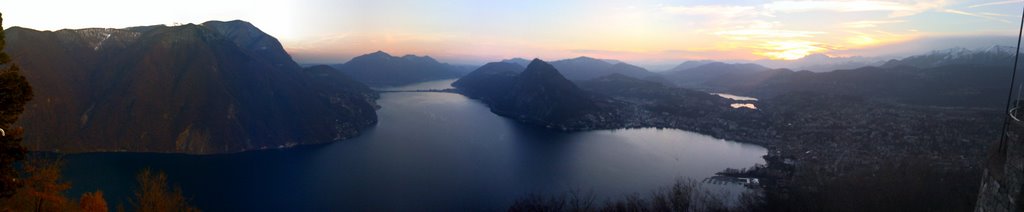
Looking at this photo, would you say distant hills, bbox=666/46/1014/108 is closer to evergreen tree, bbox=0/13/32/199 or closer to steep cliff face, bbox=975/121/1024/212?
steep cliff face, bbox=975/121/1024/212

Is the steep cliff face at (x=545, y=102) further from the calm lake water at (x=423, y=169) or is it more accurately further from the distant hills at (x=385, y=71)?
the distant hills at (x=385, y=71)

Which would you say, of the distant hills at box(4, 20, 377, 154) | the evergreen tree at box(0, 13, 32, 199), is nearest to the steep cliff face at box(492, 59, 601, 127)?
the distant hills at box(4, 20, 377, 154)

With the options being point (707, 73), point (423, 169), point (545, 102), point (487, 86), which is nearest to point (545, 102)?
point (545, 102)

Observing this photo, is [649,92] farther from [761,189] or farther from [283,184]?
[283,184]

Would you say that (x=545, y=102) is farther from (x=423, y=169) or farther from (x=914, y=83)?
(x=914, y=83)

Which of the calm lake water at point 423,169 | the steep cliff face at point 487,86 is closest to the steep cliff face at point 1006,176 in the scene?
the calm lake water at point 423,169

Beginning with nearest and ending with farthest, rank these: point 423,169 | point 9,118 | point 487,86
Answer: point 9,118 < point 423,169 < point 487,86

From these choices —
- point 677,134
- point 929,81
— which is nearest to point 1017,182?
point 677,134
